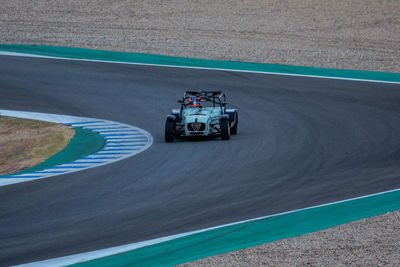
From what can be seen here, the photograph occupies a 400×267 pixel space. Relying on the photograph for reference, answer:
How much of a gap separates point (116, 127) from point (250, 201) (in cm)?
761

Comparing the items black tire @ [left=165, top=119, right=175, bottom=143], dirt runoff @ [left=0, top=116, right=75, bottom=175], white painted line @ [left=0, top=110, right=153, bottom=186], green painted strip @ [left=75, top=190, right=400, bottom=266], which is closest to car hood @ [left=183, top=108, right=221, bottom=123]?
black tire @ [left=165, top=119, right=175, bottom=143]

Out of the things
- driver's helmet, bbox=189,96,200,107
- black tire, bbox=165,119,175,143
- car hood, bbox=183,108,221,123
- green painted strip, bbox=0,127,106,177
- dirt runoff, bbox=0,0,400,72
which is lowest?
green painted strip, bbox=0,127,106,177

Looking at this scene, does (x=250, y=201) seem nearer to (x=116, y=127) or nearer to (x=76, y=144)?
(x=76, y=144)

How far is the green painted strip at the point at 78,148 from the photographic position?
14.2 meters

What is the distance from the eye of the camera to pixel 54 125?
18.2m

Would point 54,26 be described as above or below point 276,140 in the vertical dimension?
above

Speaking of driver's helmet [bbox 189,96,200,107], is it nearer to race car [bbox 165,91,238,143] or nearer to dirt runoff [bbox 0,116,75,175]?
race car [bbox 165,91,238,143]

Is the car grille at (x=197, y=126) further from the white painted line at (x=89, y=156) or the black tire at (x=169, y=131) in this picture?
the white painted line at (x=89, y=156)

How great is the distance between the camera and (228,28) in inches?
1186

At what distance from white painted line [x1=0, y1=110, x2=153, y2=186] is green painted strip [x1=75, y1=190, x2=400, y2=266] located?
4.73m

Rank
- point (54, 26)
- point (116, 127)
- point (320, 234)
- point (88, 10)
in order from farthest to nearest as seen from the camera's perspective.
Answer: point (88, 10) → point (54, 26) → point (116, 127) → point (320, 234)

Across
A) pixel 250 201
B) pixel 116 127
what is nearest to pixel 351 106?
pixel 116 127

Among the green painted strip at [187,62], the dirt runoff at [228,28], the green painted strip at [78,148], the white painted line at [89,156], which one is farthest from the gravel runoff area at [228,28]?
the green painted strip at [78,148]

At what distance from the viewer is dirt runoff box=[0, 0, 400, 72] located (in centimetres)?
2648
